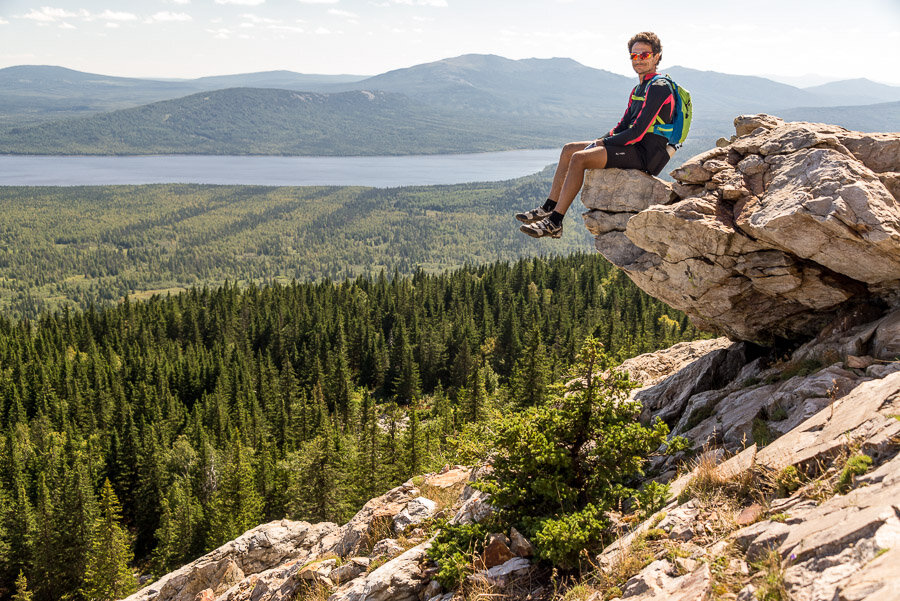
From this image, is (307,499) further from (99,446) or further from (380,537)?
(99,446)

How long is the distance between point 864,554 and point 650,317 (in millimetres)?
92564

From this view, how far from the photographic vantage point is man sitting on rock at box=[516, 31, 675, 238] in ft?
49.1

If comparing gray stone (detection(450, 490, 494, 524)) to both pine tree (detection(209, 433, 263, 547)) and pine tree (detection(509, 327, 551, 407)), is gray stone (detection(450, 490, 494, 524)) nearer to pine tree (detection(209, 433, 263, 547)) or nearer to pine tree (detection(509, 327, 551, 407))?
pine tree (detection(209, 433, 263, 547))

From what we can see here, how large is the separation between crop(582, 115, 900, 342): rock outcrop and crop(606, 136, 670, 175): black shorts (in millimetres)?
484

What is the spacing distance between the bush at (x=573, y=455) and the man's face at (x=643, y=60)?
7.21 m

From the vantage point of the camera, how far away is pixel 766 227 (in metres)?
13.3

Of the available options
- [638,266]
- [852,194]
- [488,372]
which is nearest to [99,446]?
[488,372]

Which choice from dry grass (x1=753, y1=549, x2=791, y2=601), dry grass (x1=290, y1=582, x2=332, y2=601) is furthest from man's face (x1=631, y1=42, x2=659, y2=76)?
dry grass (x1=290, y1=582, x2=332, y2=601)

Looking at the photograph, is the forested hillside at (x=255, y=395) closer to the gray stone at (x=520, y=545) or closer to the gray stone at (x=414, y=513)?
the gray stone at (x=414, y=513)

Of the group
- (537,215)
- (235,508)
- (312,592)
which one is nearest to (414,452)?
(235,508)

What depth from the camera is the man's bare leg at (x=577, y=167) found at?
1523 centimetres

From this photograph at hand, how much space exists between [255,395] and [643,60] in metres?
82.2

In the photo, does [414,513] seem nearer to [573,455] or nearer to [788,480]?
[573,455]

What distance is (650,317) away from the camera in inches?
3775
